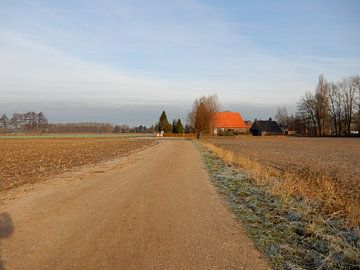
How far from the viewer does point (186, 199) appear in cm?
1071

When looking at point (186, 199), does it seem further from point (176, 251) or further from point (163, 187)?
point (176, 251)

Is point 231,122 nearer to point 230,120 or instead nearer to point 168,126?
point 230,120

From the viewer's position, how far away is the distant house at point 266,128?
120262 mm

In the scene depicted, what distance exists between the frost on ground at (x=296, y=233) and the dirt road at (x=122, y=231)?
35 cm

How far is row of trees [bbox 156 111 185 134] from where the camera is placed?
406ft

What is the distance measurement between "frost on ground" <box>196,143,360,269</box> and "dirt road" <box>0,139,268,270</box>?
0.35m

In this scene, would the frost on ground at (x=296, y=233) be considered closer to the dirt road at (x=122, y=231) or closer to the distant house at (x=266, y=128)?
the dirt road at (x=122, y=231)

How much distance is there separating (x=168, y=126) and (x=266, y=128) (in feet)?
109

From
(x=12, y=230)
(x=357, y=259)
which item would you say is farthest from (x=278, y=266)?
(x=12, y=230)

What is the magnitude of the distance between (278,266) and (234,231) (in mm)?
1941

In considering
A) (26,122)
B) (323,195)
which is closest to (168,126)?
(26,122)

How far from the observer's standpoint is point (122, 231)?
23.0 feet

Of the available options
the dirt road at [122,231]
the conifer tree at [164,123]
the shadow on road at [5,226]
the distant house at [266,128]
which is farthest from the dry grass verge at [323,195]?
the conifer tree at [164,123]

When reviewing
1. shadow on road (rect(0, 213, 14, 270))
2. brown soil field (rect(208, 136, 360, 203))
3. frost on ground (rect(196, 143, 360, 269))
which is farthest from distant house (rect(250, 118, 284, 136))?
shadow on road (rect(0, 213, 14, 270))
